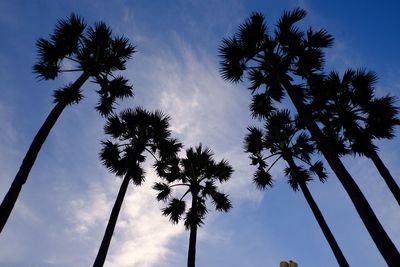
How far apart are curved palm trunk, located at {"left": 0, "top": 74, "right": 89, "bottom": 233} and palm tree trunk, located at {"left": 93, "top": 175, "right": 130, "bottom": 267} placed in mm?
4292

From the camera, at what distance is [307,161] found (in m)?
16.3

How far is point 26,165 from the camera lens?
8.23m

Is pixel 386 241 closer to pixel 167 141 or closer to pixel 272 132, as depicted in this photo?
pixel 272 132

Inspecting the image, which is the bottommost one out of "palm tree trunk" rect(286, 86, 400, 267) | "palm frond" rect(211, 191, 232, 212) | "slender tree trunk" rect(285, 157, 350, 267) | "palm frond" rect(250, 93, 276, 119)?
"palm tree trunk" rect(286, 86, 400, 267)

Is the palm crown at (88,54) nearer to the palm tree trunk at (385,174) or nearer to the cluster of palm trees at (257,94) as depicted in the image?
the cluster of palm trees at (257,94)

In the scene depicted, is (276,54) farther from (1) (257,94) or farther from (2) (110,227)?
(2) (110,227)

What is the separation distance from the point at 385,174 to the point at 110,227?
1148 centimetres

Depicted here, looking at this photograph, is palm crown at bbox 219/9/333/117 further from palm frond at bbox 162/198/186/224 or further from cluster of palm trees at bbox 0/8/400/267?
palm frond at bbox 162/198/186/224

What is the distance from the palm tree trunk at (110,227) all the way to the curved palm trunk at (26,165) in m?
4.29

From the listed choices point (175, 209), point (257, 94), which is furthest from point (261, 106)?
point (175, 209)

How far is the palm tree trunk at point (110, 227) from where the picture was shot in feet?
34.7

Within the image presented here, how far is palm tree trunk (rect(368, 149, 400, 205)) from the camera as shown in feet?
37.4

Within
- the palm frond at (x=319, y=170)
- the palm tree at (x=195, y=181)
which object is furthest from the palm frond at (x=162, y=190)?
the palm frond at (x=319, y=170)

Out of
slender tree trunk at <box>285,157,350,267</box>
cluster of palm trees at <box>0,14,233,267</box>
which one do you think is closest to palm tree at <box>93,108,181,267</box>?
cluster of palm trees at <box>0,14,233,267</box>
